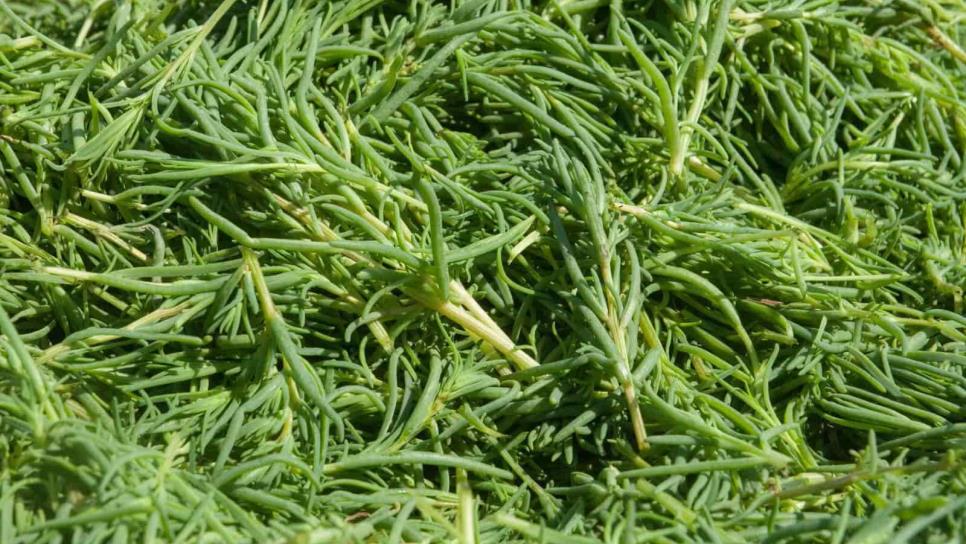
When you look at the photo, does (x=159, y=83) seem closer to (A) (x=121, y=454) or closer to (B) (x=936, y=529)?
(A) (x=121, y=454)

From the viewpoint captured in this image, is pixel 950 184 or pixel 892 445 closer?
pixel 892 445

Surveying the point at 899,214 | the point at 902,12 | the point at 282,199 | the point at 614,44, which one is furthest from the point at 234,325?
the point at 902,12

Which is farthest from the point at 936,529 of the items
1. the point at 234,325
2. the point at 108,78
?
the point at 108,78

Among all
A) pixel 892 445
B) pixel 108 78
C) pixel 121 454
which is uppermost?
pixel 108 78

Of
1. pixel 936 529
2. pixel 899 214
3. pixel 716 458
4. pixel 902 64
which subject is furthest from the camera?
pixel 902 64

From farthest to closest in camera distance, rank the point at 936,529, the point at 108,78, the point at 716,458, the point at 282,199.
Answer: the point at 108,78 → the point at 282,199 → the point at 716,458 → the point at 936,529

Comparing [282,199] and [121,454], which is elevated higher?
[282,199]
